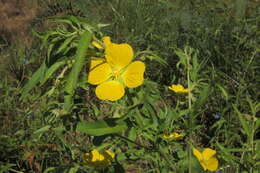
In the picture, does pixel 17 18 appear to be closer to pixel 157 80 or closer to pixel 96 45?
pixel 157 80

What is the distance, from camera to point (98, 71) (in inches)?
32.3

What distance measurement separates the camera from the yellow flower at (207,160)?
1347 mm

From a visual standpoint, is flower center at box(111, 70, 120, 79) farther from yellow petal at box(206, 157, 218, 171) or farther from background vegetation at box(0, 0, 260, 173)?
yellow petal at box(206, 157, 218, 171)

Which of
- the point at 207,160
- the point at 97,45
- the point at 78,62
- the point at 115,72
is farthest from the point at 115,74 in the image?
the point at 207,160

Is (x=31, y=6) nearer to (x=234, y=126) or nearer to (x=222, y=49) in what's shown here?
(x=222, y=49)

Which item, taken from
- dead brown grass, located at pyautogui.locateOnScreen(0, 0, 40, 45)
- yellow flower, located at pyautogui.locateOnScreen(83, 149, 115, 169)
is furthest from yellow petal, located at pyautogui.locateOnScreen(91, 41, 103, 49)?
dead brown grass, located at pyautogui.locateOnScreen(0, 0, 40, 45)

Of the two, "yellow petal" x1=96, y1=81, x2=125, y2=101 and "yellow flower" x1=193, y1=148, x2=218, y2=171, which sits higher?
"yellow petal" x1=96, y1=81, x2=125, y2=101

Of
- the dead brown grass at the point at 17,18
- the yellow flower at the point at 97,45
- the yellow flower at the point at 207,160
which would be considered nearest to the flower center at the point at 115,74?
the yellow flower at the point at 97,45

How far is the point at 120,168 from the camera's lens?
988mm

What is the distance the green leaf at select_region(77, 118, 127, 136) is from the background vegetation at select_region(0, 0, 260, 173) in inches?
14.0

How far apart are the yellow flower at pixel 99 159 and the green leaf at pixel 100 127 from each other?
0.55 metres

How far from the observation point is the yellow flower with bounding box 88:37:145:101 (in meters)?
0.80

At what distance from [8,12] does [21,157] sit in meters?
2.60

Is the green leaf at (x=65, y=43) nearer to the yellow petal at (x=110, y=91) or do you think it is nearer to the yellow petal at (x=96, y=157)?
the yellow petal at (x=110, y=91)
